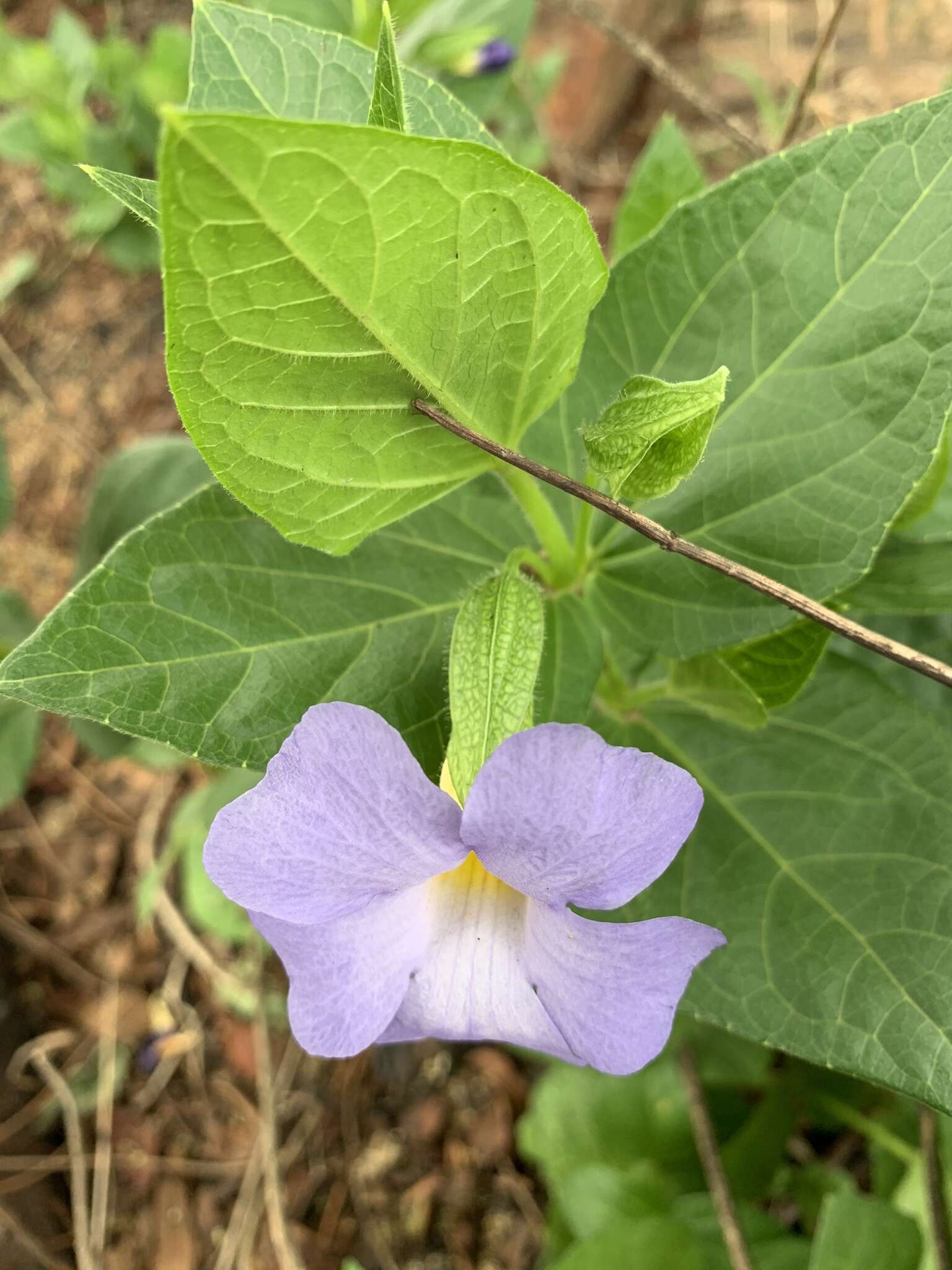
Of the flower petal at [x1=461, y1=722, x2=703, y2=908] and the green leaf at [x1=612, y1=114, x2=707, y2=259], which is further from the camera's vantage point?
the green leaf at [x1=612, y1=114, x2=707, y2=259]

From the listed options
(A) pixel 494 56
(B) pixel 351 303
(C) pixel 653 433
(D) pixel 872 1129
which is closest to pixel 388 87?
(B) pixel 351 303

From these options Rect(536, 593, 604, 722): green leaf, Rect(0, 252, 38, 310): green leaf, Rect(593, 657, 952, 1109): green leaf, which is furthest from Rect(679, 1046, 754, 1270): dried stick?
Rect(0, 252, 38, 310): green leaf

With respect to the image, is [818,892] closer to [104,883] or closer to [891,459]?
[891,459]

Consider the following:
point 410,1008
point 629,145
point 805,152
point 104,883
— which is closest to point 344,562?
point 410,1008

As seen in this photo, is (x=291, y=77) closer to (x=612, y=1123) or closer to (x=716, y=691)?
(x=716, y=691)

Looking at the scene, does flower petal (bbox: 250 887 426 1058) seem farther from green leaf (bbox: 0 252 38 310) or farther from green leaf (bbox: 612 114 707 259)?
green leaf (bbox: 0 252 38 310)
